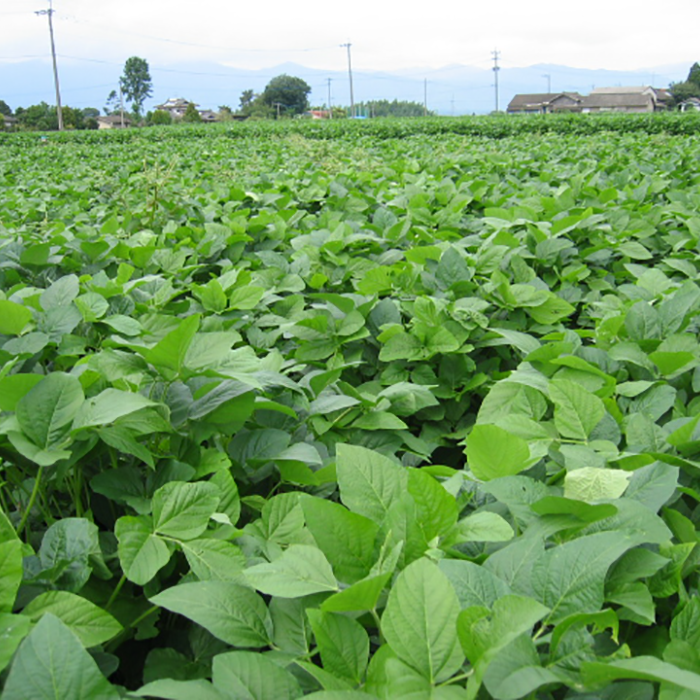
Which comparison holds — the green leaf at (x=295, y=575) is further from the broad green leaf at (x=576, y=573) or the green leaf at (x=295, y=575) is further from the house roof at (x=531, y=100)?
the house roof at (x=531, y=100)

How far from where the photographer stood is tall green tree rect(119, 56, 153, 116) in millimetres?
88062

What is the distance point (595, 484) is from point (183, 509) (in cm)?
65

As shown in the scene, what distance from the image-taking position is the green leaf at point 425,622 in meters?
0.73

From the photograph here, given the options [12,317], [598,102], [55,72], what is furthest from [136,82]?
[12,317]

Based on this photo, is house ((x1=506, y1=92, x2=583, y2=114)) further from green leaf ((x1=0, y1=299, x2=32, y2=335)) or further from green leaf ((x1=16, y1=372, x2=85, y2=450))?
green leaf ((x1=16, y1=372, x2=85, y2=450))

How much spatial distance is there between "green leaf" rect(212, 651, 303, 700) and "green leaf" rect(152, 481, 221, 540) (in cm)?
27

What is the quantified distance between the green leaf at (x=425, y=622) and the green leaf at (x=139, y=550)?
0.39 metres

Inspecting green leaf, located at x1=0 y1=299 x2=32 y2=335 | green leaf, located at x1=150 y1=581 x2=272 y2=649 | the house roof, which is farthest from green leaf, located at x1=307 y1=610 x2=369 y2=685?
the house roof

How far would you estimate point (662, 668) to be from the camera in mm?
637

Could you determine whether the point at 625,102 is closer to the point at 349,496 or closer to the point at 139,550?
the point at 349,496

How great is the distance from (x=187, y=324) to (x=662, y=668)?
84 centimetres

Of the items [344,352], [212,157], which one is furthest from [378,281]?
[212,157]

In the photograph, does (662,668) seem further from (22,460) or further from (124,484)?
(22,460)

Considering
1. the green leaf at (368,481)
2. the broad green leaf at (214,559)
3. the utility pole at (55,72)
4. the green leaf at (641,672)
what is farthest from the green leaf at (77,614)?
the utility pole at (55,72)
